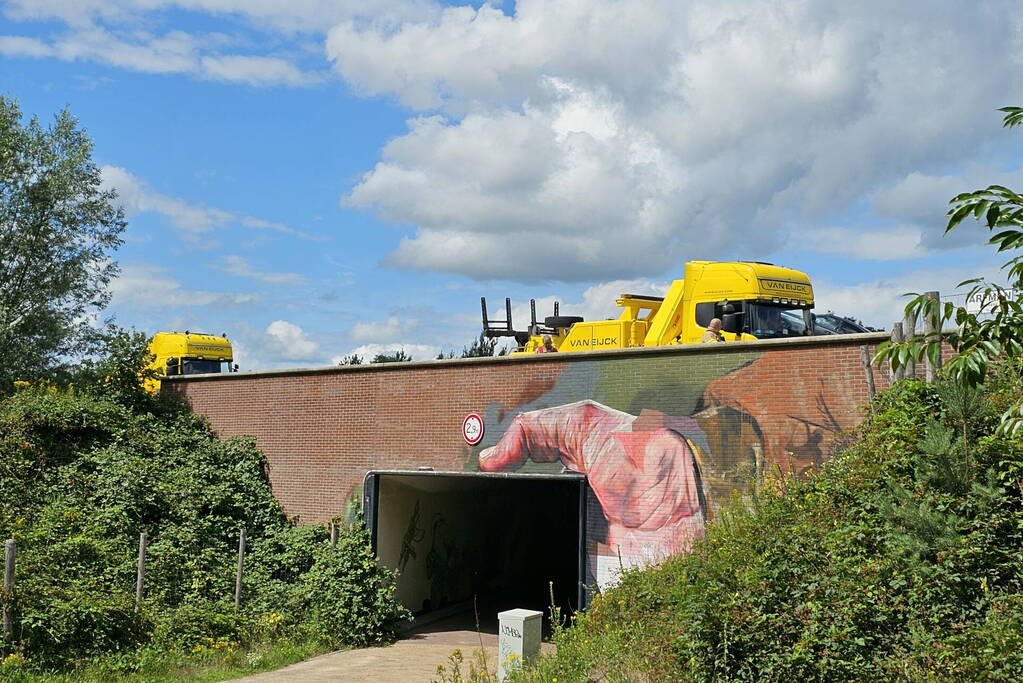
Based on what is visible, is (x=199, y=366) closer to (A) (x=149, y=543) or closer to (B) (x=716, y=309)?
(A) (x=149, y=543)

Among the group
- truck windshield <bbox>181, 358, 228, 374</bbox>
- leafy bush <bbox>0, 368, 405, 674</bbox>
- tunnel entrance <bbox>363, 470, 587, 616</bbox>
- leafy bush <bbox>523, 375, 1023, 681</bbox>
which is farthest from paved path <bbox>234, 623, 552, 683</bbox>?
truck windshield <bbox>181, 358, 228, 374</bbox>

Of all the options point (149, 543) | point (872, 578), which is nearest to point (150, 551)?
point (149, 543)

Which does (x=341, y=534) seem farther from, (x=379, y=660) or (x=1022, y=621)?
(x=1022, y=621)

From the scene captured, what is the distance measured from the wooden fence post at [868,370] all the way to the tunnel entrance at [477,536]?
16.9ft

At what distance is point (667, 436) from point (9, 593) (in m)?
10.6

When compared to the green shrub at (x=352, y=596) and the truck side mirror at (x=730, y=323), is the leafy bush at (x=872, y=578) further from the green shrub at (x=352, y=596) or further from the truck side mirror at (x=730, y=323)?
the green shrub at (x=352, y=596)

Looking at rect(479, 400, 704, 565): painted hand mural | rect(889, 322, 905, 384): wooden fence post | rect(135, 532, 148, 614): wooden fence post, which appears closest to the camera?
rect(889, 322, 905, 384): wooden fence post

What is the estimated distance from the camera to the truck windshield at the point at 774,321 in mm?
18922

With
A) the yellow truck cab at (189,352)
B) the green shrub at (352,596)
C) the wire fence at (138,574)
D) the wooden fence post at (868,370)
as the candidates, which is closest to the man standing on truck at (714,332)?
the wooden fence post at (868,370)

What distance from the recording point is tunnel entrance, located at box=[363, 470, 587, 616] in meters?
19.8

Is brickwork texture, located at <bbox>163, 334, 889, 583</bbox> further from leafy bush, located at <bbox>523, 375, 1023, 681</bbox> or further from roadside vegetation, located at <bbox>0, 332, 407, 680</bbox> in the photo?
leafy bush, located at <bbox>523, 375, 1023, 681</bbox>

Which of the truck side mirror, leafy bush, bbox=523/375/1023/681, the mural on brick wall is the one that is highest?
the truck side mirror

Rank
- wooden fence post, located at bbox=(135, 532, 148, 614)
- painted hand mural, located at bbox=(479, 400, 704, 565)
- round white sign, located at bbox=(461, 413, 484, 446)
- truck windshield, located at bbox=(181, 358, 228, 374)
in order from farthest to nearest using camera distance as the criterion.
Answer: truck windshield, located at bbox=(181, 358, 228, 374), round white sign, located at bbox=(461, 413, 484, 446), wooden fence post, located at bbox=(135, 532, 148, 614), painted hand mural, located at bbox=(479, 400, 704, 565)

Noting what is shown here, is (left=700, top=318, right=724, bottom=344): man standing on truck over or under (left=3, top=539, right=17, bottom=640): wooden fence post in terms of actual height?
over
